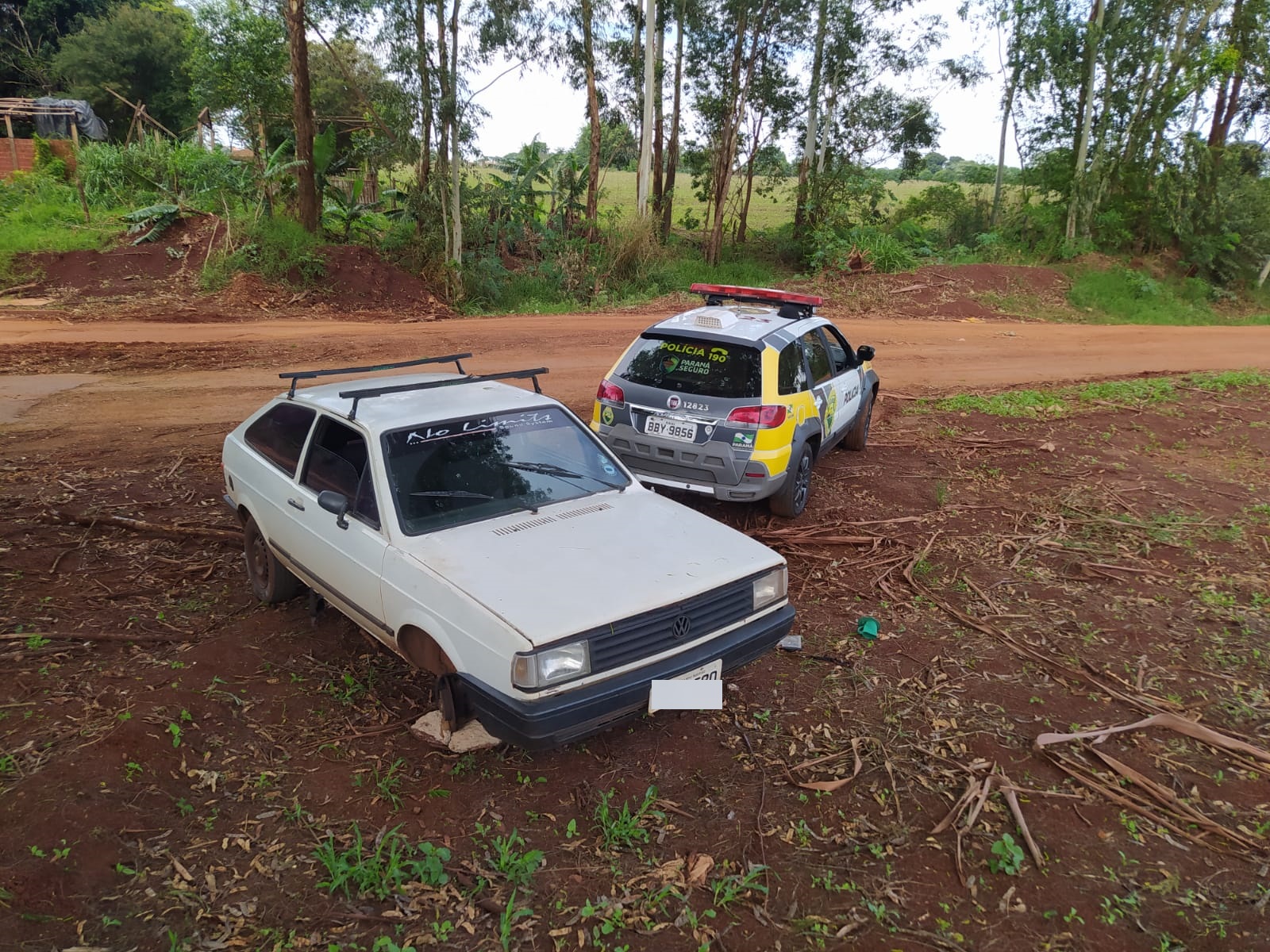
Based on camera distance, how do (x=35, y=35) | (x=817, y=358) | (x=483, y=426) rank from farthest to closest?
(x=35, y=35)
(x=817, y=358)
(x=483, y=426)

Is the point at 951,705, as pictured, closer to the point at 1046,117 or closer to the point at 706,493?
the point at 706,493

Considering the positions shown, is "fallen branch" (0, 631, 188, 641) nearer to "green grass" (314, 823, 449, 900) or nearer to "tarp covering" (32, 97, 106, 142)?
"green grass" (314, 823, 449, 900)

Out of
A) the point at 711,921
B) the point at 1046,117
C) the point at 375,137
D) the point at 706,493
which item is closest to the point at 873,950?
the point at 711,921

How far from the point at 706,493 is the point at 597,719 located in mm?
3164

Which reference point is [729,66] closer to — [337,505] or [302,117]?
[302,117]

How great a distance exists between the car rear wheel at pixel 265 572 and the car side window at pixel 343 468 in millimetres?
757

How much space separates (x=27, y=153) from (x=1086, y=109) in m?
30.5

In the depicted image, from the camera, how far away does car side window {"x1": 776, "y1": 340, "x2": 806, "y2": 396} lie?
649 centimetres

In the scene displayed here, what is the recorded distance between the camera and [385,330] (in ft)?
49.8

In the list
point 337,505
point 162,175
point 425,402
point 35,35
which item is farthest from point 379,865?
point 35,35

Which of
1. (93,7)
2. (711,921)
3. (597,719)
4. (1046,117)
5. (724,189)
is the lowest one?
(711,921)

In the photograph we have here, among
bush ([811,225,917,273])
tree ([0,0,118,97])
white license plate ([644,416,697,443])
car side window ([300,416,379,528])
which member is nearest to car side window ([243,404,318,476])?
car side window ([300,416,379,528])

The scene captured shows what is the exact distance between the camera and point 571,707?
11.0 ft

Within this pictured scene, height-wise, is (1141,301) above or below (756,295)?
below
